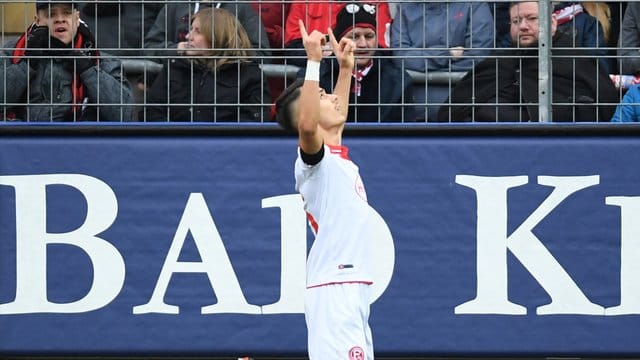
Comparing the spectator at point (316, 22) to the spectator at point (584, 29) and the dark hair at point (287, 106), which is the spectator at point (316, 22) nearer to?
the spectator at point (584, 29)

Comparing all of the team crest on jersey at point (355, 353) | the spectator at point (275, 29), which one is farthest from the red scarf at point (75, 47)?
the team crest on jersey at point (355, 353)

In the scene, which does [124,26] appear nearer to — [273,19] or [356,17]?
[273,19]

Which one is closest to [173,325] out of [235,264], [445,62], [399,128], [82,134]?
[235,264]

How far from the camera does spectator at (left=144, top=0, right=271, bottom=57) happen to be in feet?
26.7

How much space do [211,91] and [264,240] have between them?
3.31 feet

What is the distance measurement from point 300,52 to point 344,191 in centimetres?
178

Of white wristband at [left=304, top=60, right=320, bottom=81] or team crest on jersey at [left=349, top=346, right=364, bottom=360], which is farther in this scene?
team crest on jersey at [left=349, top=346, right=364, bottom=360]

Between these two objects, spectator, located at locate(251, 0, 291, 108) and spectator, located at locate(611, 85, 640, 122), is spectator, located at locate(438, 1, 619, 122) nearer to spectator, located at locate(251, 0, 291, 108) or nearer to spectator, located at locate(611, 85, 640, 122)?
spectator, located at locate(611, 85, 640, 122)

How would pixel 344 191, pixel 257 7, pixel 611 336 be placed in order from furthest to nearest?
pixel 257 7
pixel 611 336
pixel 344 191

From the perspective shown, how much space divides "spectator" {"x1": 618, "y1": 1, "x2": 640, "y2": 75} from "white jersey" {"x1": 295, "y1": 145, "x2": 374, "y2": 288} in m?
2.31

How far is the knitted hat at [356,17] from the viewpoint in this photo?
804cm

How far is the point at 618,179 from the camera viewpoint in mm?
7863

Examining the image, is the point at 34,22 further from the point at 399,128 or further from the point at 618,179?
the point at 618,179

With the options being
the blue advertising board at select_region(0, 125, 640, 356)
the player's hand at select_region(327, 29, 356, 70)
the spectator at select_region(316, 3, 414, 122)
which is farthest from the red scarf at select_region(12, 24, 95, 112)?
the player's hand at select_region(327, 29, 356, 70)
